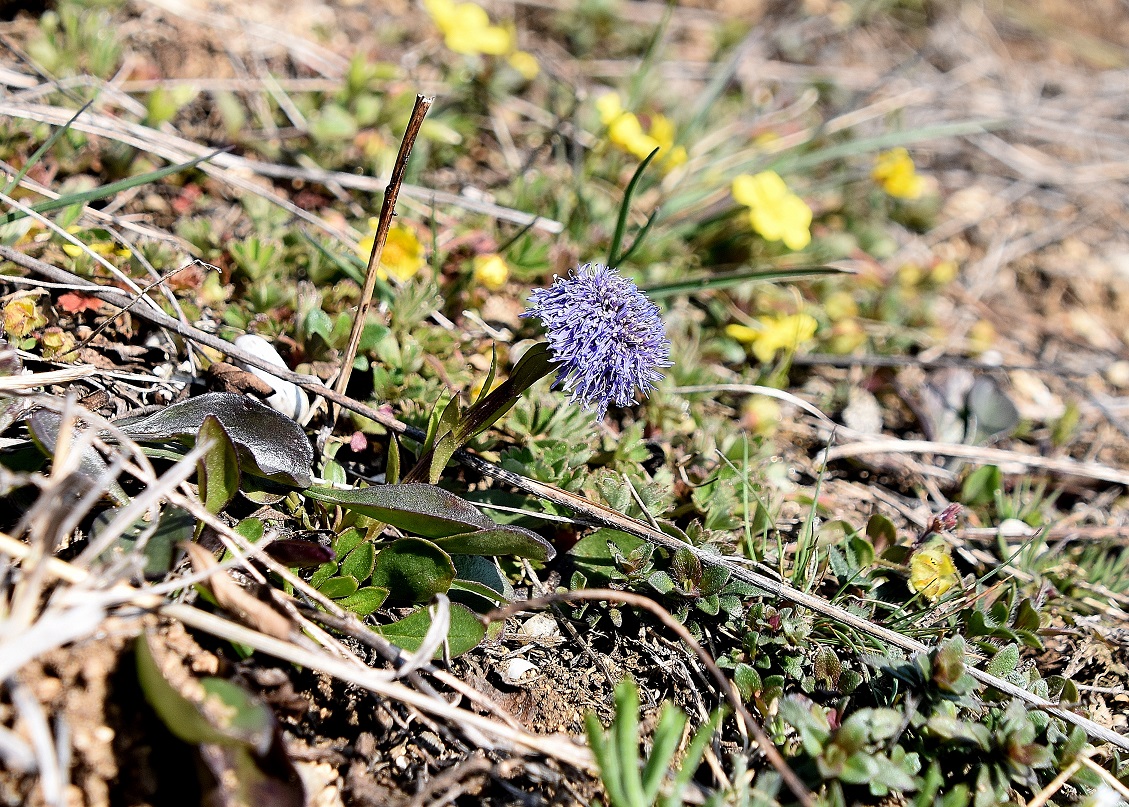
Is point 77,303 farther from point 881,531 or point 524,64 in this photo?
point 881,531

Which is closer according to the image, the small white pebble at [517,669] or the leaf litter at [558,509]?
the leaf litter at [558,509]

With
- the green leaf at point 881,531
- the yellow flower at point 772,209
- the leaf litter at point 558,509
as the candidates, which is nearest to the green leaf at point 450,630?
the leaf litter at point 558,509

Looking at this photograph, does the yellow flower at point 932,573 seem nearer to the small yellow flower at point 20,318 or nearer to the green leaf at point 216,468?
the green leaf at point 216,468

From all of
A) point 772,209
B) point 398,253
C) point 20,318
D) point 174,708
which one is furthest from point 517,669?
point 772,209

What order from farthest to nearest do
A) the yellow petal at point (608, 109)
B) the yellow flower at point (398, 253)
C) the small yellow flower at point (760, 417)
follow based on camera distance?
the yellow petal at point (608, 109)
the small yellow flower at point (760, 417)
the yellow flower at point (398, 253)

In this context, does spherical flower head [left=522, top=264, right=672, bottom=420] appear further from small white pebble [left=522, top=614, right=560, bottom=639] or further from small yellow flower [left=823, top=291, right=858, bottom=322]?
small yellow flower [left=823, top=291, right=858, bottom=322]
